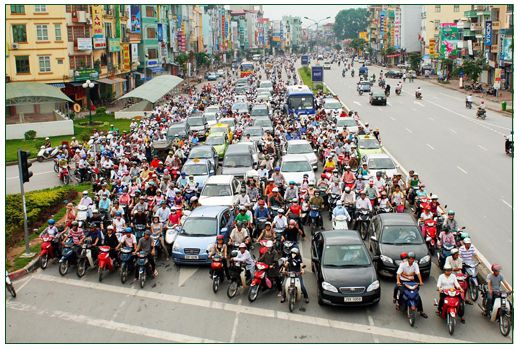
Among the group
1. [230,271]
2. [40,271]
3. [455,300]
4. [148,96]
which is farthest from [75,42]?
[455,300]

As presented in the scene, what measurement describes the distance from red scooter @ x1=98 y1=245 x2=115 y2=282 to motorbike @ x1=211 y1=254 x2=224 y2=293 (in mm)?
2863

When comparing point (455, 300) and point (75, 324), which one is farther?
point (75, 324)

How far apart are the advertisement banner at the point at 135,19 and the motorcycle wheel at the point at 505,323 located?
66.0 meters

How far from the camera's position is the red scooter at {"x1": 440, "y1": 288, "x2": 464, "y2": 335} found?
12.0 m

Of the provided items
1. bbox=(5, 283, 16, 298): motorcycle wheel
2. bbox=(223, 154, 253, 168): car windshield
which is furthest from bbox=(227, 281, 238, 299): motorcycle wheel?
bbox=(223, 154, 253, 168): car windshield

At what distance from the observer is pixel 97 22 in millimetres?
58250

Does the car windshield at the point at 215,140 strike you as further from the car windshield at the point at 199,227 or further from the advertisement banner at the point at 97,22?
the advertisement banner at the point at 97,22

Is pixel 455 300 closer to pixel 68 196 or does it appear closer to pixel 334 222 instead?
pixel 334 222

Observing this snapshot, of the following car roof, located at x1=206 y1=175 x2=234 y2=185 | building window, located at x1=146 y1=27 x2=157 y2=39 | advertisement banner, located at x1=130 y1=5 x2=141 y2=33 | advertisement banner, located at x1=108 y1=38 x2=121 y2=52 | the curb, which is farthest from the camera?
building window, located at x1=146 y1=27 x2=157 y2=39

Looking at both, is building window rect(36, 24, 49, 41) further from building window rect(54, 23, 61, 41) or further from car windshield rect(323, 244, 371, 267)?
car windshield rect(323, 244, 371, 267)

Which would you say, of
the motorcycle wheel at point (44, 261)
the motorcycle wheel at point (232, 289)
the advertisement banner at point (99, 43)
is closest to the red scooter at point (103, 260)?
the motorcycle wheel at point (44, 261)

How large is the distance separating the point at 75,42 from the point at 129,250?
42.6 meters

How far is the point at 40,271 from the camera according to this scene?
16.6 meters

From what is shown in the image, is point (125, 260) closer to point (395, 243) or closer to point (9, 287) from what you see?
point (9, 287)
